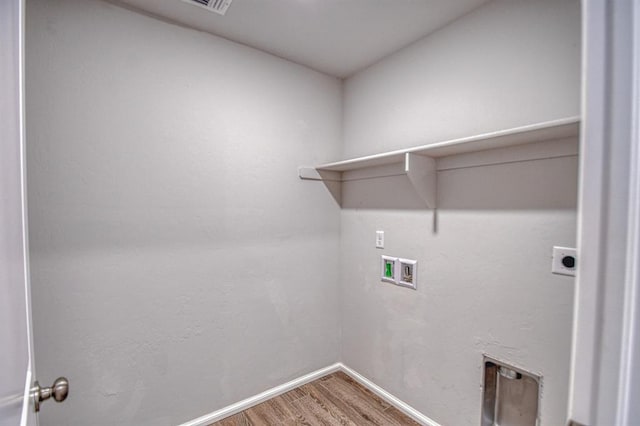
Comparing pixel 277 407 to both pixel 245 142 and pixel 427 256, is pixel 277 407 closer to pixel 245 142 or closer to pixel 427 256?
pixel 427 256

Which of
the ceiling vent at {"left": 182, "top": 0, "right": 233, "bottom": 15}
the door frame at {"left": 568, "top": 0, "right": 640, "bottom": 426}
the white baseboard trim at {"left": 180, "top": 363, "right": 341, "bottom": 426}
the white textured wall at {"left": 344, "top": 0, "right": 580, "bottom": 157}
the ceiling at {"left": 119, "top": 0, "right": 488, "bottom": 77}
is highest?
the ceiling at {"left": 119, "top": 0, "right": 488, "bottom": 77}

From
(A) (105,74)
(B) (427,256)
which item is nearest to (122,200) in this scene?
(A) (105,74)

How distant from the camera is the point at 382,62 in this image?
1986mm

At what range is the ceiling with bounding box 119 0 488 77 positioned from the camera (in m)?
1.47

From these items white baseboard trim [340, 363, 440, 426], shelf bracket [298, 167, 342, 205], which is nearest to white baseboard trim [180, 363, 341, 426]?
white baseboard trim [340, 363, 440, 426]

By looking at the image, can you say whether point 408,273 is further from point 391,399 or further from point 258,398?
point 258,398

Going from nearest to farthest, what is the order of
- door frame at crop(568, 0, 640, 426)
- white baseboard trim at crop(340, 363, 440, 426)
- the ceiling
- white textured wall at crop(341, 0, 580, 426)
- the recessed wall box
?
door frame at crop(568, 0, 640, 426) < white textured wall at crop(341, 0, 580, 426) < the recessed wall box < the ceiling < white baseboard trim at crop(340, 363, 440, 426)

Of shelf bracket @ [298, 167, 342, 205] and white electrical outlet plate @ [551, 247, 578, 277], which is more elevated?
shelf bracket @ [298, 167, 342, 205]

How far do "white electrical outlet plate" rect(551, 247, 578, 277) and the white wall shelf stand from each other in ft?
1.37

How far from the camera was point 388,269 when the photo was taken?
6.37ft

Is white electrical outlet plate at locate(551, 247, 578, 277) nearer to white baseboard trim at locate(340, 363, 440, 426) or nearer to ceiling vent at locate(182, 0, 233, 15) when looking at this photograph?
white baseboard trim at locate(340, 363, 440, 426)

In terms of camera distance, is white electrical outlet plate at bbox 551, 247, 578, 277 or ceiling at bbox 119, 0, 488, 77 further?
ceiling at bbox 119, 0, 488, 77

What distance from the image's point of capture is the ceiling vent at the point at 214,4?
1.43 meters

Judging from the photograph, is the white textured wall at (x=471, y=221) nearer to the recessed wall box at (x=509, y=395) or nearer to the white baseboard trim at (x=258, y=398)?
the recessed wall box at (x=509, y=395)
